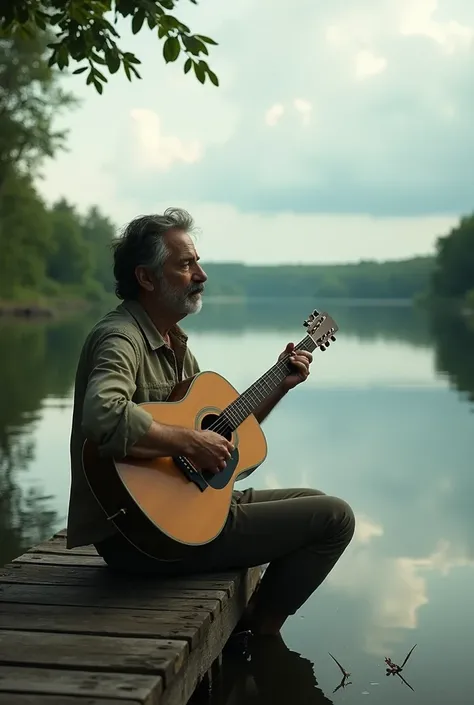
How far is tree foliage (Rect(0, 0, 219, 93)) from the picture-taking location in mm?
5343

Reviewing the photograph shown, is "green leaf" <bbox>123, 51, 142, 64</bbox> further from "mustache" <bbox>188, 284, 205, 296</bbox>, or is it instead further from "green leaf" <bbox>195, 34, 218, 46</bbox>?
"mustache" <bbox>188, 284, 205, 296</bbox>

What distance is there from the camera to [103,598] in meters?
3.71

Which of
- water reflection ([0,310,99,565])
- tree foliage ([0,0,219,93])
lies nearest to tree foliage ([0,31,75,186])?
water reflection ([0,310,99,565])

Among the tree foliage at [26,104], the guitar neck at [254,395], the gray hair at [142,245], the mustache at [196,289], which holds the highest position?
the tree foliage at [26,104]

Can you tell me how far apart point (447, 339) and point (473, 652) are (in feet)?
78.3

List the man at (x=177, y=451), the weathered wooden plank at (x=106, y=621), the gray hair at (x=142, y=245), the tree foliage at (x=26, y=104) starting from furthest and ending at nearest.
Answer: the tree foliage at (x=26, y=104), the gray hair at (x=142, y=245), the man at (x=177, y=451), the weathered wooden plank at (x=106, y=621)

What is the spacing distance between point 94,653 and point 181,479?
76 cm

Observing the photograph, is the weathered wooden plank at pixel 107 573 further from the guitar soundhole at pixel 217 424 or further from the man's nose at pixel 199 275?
the man's nose at pixel 199 275

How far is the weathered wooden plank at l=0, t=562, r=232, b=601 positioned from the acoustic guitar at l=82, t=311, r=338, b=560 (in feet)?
0.48

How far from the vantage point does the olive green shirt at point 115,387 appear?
3.41 m

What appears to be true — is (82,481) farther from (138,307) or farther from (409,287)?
(409,287)

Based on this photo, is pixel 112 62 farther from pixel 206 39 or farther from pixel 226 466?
pixel 226 466

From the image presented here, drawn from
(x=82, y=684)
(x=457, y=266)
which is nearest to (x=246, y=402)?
(x=82, y=684)

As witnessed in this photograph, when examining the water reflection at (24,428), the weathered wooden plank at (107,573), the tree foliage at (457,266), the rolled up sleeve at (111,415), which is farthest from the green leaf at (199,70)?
the tree foliage at (457,266)
